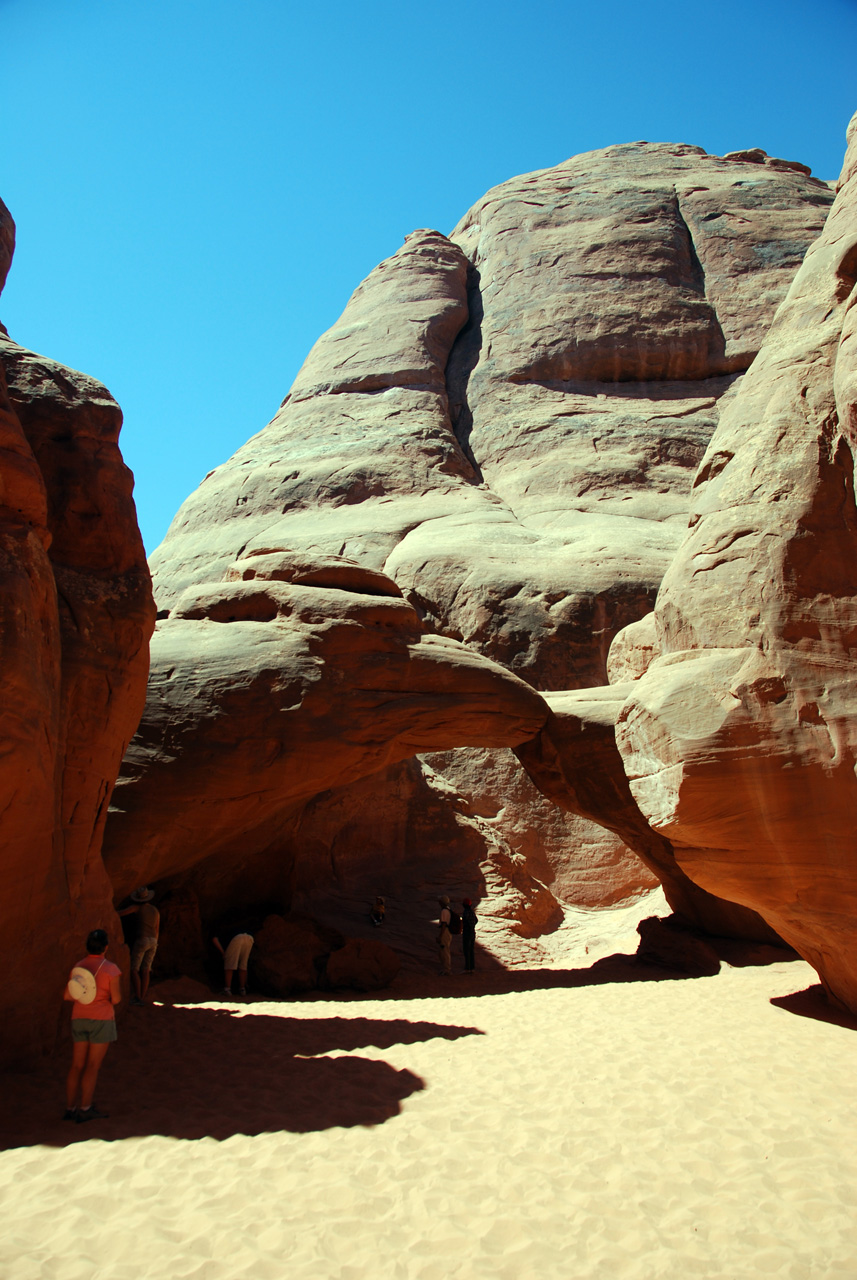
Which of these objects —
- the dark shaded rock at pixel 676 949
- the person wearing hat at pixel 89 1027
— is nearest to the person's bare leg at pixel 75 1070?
the person wearing hat at pixel 89 1027

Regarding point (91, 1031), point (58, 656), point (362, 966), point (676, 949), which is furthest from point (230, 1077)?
point (676, 949)

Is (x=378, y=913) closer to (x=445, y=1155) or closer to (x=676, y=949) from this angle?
(x=676, y=949)

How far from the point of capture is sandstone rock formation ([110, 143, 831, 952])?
434 inches

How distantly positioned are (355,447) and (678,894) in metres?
15.0

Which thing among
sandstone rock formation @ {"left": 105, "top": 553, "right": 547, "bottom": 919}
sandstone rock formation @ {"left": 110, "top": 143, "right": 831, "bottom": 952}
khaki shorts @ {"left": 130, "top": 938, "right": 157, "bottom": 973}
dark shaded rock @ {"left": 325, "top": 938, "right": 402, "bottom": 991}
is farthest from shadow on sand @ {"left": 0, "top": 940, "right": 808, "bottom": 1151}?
sandstone rock formation @ {"left": 110, "top": 143, "right": 831, "bottom": 952}

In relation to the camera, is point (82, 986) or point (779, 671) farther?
point (779, 671)

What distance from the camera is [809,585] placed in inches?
310

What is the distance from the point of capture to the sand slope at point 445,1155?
13.9 ft

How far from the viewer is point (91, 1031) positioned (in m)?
5.41

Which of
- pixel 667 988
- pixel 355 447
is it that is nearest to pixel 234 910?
pixel 667 988

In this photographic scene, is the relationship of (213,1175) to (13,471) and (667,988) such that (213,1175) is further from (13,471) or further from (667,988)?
(667,988)

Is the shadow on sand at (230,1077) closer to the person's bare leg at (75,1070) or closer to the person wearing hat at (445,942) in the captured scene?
the person's bare leg at (75,1070)

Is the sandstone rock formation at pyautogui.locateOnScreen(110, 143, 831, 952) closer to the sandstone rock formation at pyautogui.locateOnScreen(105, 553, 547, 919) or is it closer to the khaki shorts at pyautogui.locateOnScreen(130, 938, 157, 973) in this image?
the sandstone rock formation at pyautogui.locateOnScreen(105, 553, 547, 919)

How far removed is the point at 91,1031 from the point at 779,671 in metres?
6.03
